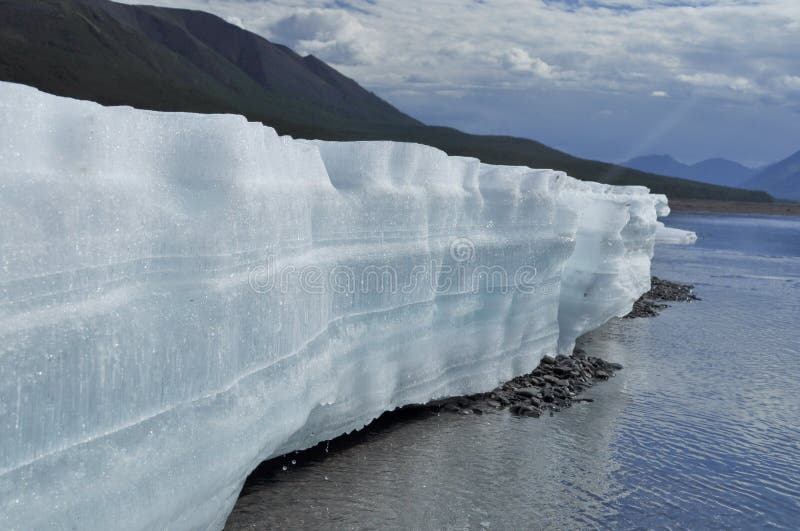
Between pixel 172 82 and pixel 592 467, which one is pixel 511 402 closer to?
pixel 592 467

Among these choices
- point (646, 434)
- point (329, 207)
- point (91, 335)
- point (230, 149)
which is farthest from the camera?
point (646, 434)

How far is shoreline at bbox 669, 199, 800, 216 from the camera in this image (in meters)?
103

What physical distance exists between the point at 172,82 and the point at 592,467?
428ft

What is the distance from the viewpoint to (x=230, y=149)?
490cm

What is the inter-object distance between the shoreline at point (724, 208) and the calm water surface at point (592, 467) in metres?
92.6

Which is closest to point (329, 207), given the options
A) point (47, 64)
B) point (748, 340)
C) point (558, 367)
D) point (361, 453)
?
point (361, 453)

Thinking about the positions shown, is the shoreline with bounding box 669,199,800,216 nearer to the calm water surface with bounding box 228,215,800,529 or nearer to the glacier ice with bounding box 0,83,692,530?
the calm water surface with bounding box 228,215,800,529

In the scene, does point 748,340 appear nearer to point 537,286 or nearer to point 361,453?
point 537,286

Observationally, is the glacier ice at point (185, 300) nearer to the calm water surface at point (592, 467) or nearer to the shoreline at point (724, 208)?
the calm water surface at point (592, 467)

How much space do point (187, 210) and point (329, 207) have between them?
2.11 meters

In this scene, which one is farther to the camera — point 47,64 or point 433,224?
point 47,64

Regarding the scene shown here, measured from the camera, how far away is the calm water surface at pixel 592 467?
6445 millimetres

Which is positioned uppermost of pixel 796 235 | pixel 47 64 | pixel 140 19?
pixel 140 19

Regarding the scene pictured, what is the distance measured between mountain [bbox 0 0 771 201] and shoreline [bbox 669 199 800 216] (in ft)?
16.3
